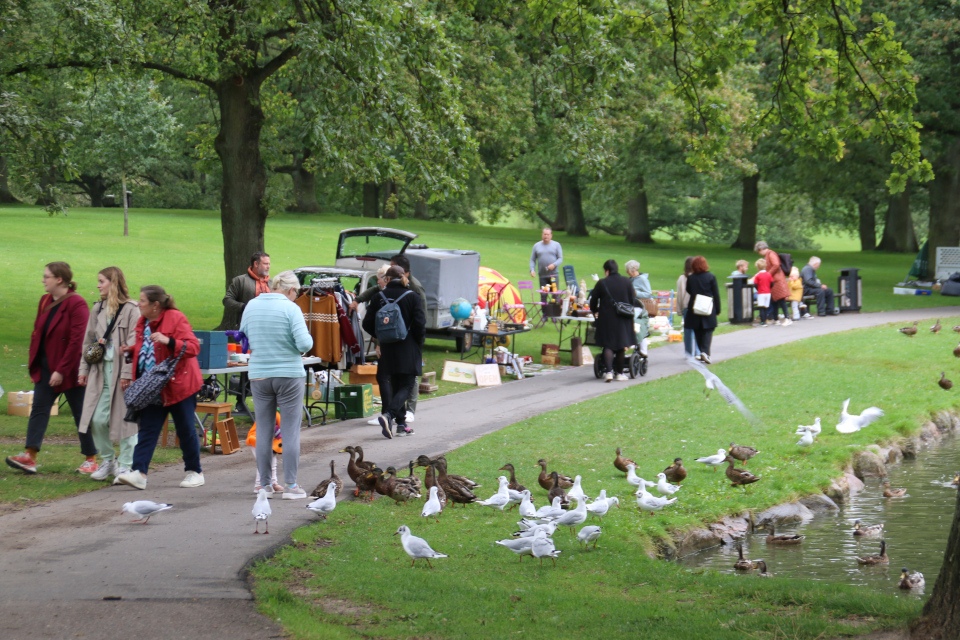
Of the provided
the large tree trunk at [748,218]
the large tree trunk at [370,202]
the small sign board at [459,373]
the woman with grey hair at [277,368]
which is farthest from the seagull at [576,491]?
the large tree trunk at [370,202]

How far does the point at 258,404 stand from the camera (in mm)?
8914

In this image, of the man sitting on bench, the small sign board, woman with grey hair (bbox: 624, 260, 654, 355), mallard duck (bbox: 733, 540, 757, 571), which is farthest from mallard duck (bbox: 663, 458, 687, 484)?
the man sitting on bench

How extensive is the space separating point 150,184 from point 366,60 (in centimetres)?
5568

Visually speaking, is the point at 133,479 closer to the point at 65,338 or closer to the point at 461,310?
the point at 65,338

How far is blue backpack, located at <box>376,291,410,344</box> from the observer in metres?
11.8

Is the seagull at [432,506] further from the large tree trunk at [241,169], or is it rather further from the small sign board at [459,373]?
the large tree trunk at [241,169]

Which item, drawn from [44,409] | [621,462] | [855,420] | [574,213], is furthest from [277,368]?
[574,213]

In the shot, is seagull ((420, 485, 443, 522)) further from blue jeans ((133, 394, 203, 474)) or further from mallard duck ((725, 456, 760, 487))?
mallard duck ((725, 456, 760, 487))

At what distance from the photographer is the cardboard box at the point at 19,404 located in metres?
13.5

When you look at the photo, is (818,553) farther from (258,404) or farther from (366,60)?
(366,60)

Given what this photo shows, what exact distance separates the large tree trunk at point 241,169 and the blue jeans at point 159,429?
957cm

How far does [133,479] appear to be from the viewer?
9188 millimetres

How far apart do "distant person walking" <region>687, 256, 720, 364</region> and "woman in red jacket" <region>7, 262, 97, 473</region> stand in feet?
34.8

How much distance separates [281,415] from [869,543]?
6158 mm
